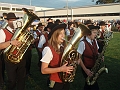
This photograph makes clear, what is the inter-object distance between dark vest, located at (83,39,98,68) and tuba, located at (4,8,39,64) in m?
1.20

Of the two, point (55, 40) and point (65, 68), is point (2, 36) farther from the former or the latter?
point (65, 68)

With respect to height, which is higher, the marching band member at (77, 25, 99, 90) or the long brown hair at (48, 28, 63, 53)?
the long brown hair at (48, 28, 63, 53)

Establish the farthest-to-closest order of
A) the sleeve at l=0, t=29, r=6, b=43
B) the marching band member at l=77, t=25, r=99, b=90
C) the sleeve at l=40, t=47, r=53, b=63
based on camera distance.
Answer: the sleeve at l=0, t=29, r=6, b=43
the marching band member at l=77, t=25, r=99, b=90
the sleeve at l=40, t=47, r=53, b=63

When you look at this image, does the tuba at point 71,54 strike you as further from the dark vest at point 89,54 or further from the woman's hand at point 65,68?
the dark vest at point 89,54

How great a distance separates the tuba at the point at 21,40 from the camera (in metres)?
4.09

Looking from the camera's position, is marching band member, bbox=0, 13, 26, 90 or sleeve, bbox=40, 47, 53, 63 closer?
sleeve, bbox=40, 47, 53, 63

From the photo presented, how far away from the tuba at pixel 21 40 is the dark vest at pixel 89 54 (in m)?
1.20

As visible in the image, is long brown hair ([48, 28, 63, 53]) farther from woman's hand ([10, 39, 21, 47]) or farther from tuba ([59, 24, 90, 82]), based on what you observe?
woman's hand ([10, 39, 21, 47])

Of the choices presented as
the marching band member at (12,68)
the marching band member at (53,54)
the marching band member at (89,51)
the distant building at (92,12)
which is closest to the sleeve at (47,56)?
the marching band member at (53,54)

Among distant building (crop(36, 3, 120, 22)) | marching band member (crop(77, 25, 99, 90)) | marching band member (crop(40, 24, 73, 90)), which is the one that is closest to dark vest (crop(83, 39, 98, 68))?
marching band member (crop(77, 25, 99, 90))

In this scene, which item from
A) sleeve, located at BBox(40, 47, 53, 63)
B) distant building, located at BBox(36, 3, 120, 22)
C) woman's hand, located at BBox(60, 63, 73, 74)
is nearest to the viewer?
woman's hand, located at BBox(60, 63, 73, 74)

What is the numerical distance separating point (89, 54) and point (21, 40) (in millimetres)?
1441

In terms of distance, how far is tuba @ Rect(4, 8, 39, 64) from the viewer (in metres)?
4.09

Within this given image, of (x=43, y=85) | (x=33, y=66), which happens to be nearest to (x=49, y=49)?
(x=43, y=85)
